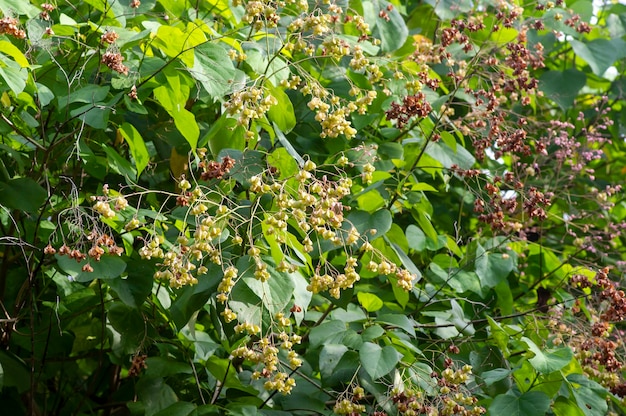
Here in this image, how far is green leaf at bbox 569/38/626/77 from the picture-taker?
10.3 feet

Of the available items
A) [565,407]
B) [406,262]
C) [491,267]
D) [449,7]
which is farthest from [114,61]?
[449,7]

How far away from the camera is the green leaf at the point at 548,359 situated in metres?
2.02

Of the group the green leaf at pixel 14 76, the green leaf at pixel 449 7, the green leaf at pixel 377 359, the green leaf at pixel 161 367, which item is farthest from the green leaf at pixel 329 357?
the green leaf at pixel 449 7

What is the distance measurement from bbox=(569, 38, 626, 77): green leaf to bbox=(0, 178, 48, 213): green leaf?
206cm

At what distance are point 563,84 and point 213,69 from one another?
1833 millimetres

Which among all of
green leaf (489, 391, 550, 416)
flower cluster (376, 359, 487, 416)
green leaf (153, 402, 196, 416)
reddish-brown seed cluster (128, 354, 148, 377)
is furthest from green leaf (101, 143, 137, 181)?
green leaf (489, 391, 550, 416)

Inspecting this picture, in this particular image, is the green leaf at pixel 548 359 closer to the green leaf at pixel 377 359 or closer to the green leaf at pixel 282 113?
the green leaf at pixel 377 359

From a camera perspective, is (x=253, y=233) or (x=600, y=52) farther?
(x=600, y=52)

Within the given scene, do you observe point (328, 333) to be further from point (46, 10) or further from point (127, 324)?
point (46, 10)

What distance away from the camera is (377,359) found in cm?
196

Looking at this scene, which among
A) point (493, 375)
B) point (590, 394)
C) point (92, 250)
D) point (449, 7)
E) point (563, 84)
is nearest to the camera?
point (92, 250)

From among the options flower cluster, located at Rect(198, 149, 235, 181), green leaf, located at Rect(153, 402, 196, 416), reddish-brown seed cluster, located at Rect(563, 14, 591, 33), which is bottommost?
green leaf, located at Rect(153, 402, 196, 416)

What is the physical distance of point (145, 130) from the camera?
2434mm

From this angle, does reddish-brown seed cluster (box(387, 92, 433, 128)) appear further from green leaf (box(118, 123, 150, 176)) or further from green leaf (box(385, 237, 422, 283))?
green leaf (box(118, 123, 150, 176))
